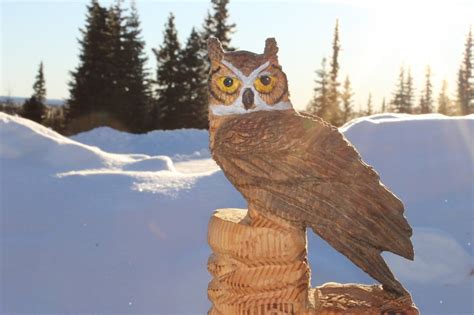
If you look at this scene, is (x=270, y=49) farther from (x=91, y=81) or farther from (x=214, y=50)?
(x=91, y=81)

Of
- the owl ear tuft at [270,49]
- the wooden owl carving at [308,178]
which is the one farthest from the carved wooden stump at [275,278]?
the owl ear tuft at [270,49]

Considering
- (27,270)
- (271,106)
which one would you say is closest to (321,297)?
(271,106)

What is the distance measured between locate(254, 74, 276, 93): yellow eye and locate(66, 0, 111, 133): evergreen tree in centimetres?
1733

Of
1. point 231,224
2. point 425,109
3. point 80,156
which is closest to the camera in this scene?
point 231,224

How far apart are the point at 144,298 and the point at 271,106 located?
2.63 meters

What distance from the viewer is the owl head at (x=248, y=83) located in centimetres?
195

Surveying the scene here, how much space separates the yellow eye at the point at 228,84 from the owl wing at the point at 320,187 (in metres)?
0.15

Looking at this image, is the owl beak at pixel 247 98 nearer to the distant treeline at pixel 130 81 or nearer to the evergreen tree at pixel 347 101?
the distant treeline at pixel 130 81

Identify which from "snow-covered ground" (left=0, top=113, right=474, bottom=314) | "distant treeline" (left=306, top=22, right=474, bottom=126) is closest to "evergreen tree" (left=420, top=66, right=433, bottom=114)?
"distant treeline" (left=306, top=22, right=474, bottom=126)

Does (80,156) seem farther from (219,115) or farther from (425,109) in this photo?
(425,109)

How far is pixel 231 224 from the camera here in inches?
74.0

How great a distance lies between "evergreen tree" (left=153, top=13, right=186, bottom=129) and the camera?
19125mm

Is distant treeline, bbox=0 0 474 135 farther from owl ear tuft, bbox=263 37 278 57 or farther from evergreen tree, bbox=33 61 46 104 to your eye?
owl ear tuft, bbox=263 37 278 57

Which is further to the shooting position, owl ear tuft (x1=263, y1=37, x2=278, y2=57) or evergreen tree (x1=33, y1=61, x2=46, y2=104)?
evergreen tree (x1=33, y1=61, x2=46, y2=104)
